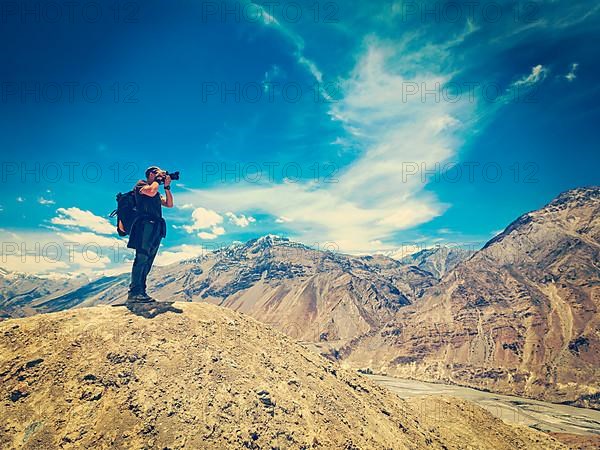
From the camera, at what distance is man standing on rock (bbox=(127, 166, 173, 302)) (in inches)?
772

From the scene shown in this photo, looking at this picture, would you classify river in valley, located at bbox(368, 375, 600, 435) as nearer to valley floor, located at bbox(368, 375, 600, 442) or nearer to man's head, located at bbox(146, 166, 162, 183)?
valley floor, located at bbox(368, 375, 600, 442)

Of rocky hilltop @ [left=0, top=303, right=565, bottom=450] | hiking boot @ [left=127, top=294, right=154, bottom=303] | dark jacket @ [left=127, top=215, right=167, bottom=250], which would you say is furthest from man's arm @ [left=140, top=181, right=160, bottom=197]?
rocky hilltop @ [left=0, top=303, right=565, bottom=450]

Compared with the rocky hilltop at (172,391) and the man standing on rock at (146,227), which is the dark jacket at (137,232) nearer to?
the man standing on rock at (146,227)

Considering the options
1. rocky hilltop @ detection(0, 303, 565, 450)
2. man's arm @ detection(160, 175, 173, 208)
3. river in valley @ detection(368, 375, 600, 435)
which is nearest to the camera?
rocky hilltop @ detection(0, 303, 565, 450)

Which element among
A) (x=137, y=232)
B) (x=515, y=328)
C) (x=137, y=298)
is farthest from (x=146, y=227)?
(x=515, y=328)

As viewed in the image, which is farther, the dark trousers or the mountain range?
the mountain range

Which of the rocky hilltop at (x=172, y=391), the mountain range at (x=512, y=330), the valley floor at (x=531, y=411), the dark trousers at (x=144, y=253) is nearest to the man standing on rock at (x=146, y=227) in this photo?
the dark trousers at (x=144, y=253)

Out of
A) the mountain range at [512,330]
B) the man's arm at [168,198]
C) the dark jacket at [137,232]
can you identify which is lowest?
the mountain range at [512,330]

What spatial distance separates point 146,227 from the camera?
781 inches

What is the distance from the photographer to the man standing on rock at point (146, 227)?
64.3ft

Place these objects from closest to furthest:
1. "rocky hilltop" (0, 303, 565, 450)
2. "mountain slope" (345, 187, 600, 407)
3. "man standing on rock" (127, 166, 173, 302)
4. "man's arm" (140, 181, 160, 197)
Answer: "rocky hilltop" (0, 303, 565, 450), "man's arm" (140, 181, 160, 197), "man standing on rock" (127, 166, 173, 302), "mountain slope" (345, 187, 600, 407)

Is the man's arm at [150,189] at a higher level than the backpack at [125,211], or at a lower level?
higher

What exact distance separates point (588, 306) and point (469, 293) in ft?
153

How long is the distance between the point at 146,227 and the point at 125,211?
1.42 metres
